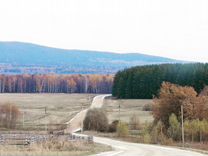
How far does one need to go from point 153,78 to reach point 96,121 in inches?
2654

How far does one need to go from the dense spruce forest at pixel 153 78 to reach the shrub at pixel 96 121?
168 ft

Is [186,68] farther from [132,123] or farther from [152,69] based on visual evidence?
[132,123]

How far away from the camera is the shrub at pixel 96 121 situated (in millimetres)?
107188

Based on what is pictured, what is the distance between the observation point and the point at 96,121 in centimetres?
10744

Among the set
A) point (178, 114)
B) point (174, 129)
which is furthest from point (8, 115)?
point (174, 129)

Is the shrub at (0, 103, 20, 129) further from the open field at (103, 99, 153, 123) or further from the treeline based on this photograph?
the treeline

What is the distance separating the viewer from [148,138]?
270 feet

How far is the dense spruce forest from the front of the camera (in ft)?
513

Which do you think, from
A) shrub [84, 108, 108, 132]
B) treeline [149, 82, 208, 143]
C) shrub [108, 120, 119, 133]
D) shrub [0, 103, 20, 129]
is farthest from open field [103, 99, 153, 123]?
shrub [0, 103, 20, 129]

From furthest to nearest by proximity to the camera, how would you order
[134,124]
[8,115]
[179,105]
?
[8,115]
[134,124]
[179,105]

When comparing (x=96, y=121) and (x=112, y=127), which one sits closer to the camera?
(x=96, y=121)

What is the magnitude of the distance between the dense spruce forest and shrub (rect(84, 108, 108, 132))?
51182 mm

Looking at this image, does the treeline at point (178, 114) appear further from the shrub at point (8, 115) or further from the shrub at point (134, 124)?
the shrub at point (8, 115)

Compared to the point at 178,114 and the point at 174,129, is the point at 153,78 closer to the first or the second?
the point at 178,114
